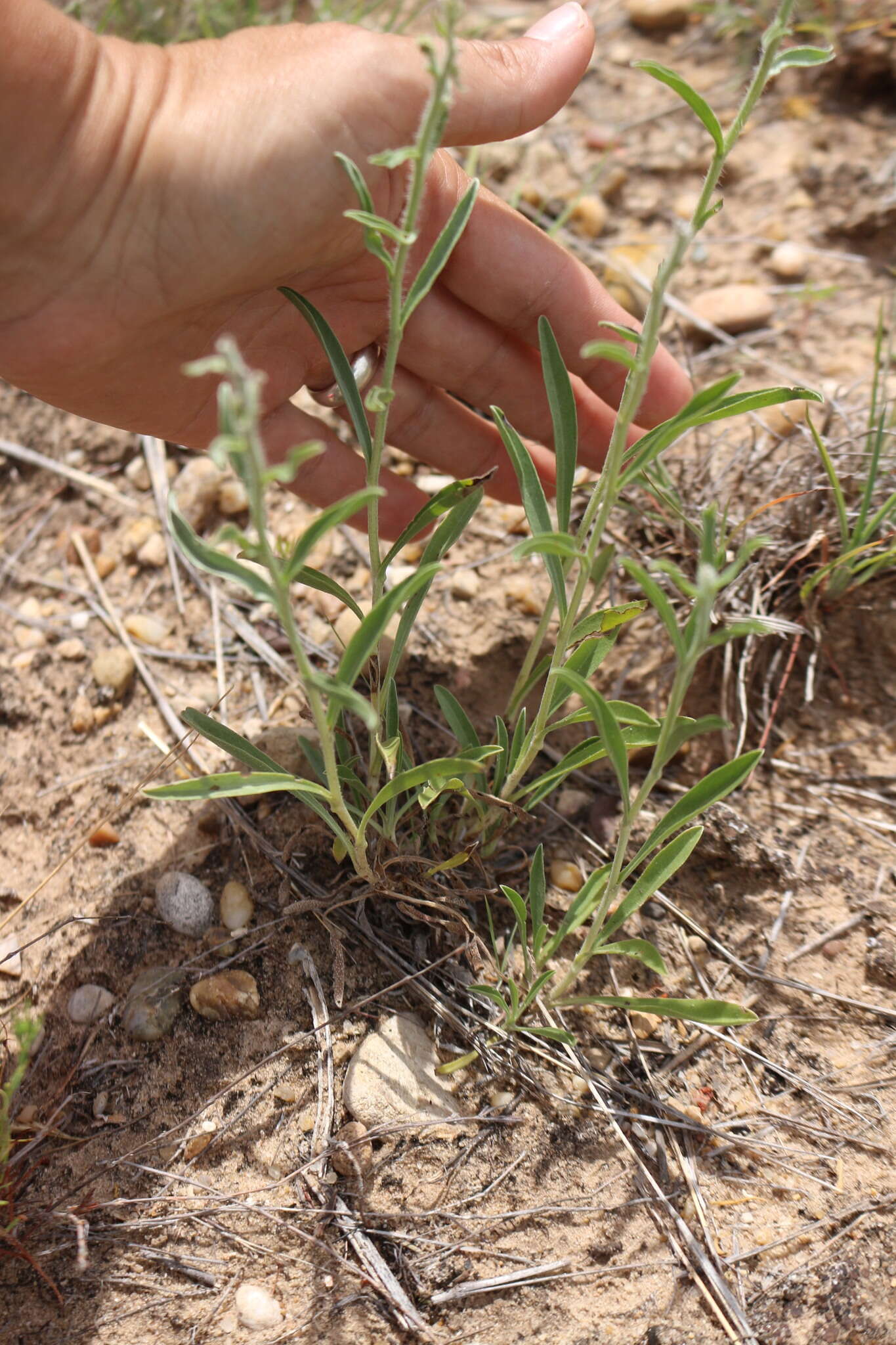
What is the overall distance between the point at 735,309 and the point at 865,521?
1.06 metres

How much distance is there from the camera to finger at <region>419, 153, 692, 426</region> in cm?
199

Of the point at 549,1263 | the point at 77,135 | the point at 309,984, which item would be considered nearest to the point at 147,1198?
the point at 309,984

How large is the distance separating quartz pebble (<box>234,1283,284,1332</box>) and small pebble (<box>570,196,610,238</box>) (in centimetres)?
293

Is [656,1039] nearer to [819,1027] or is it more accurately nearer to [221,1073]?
[819,1027]

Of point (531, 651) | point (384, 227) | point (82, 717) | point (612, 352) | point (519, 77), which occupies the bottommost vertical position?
point (82, 717)

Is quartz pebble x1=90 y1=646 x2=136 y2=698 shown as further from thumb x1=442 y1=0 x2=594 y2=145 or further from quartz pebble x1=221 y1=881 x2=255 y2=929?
thumb x1=442 y1=0 x2=594 y2=145

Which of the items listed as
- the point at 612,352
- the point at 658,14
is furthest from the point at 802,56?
the point at 658,14

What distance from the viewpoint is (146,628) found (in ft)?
7.78

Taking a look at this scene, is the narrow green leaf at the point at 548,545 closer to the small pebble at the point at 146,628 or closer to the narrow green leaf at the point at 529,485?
the narrow green leaf at the point at 529,485

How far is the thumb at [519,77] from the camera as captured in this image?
67.5 inches

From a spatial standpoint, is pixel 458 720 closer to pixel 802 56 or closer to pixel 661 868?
pixel 661 868

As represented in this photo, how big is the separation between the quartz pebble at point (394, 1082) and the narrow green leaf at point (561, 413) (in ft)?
3.19

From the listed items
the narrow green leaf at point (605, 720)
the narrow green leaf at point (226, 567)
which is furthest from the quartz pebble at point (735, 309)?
the narrow green leaf at point (226, 567)

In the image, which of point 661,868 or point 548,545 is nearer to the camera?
point 548,545
